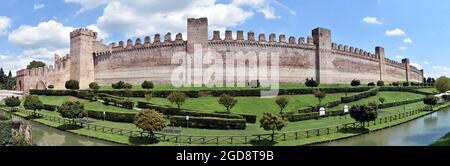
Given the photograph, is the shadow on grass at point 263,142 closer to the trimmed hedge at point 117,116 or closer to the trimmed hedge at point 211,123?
the trimmed hedge at point 211,123

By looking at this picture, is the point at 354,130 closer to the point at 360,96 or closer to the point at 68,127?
the point at 360,96

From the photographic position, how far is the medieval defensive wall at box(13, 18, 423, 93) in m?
41.6

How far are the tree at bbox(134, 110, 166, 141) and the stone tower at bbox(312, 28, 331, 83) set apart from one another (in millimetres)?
31962

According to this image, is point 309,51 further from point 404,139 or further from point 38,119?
point 38,119

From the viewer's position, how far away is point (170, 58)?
4244cm

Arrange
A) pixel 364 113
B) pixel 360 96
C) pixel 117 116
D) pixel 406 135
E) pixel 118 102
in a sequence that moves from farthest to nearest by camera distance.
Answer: pixel 360 96, pixel 118 102, pixel 117 116, pixel 364 113, pixel 406 135

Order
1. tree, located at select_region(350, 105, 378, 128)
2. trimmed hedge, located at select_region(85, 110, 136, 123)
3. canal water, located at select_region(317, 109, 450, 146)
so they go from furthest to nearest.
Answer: trimmed hedge, located at select_region(85, 110, 136, 123), tree, located at select_region(350, 105, 378, 128), canal water, located at select_region(317, 109, 450, 146)

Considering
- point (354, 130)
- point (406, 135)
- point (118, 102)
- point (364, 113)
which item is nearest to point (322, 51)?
point (364, 113)

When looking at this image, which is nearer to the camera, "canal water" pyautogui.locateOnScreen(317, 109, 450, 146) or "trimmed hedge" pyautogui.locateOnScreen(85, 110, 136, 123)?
"canal water" pyautogui.locateOnScreen(317, 109, 450, 146)

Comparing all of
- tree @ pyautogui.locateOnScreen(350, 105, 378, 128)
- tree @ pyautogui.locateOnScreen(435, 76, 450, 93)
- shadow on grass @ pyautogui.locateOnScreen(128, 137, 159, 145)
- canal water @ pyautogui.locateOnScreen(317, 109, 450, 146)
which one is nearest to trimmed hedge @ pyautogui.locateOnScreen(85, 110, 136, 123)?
shadow on grass @ pyautogui.locateOnScreen(128, 137, 159, 145)

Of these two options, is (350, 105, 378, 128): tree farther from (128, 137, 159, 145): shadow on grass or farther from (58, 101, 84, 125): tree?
(58, 101, 84, 125): tree

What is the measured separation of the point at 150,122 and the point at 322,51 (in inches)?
1336

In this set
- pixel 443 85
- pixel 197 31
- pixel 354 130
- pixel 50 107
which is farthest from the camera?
pixel 443 85
